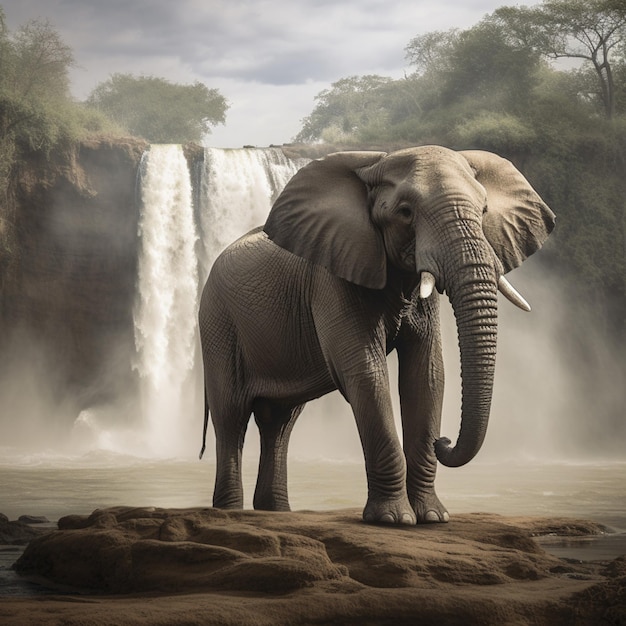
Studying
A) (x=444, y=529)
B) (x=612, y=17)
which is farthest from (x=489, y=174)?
(x=612, y=17)

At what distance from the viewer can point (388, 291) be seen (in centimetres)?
681

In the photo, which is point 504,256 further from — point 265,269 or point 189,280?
point 189,280

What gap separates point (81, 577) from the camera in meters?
5.96

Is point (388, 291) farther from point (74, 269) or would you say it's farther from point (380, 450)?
point (74, 269)

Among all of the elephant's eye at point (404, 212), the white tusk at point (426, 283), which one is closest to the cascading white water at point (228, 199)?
the elephant's eye at point (404, 212)

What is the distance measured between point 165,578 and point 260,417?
2.81 metres

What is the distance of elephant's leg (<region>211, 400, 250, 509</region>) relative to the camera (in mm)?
8203

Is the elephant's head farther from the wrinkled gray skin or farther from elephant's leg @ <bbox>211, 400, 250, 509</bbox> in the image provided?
elephant's leg @ <bbox>211, 400, 250, 509</bbox>

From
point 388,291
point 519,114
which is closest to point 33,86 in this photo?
point 519,114

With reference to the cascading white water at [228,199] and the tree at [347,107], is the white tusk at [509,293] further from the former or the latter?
→ the tree at [347,107]

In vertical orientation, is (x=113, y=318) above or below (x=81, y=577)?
above

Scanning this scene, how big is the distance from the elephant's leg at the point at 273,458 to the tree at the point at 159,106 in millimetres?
35908

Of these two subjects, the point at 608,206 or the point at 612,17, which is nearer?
the point at 608,206

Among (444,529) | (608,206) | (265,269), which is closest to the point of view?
(444,529)
